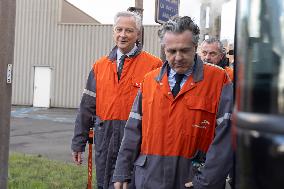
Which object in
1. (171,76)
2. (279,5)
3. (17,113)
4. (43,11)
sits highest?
(43,11)

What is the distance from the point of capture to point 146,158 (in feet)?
11.2

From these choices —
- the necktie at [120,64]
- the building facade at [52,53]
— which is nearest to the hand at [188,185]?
the necktie at [120,64]

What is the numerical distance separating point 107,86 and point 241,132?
2.77 m

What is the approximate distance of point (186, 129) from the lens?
3.25 metres

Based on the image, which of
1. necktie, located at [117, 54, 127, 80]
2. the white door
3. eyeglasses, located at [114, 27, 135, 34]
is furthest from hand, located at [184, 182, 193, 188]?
the white door

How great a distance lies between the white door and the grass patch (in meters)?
18.8

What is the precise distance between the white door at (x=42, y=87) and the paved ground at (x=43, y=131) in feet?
2.83

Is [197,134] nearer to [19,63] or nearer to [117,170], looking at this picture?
[117,170]

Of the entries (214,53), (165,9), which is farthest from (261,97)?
(165,9)

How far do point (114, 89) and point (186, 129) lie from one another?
145cm

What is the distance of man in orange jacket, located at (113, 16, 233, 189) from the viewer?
3.21 metres

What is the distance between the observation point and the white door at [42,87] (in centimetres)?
2864

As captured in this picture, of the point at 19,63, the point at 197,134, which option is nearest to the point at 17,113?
the point at 19,63

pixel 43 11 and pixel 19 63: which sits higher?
pixel 43 11
